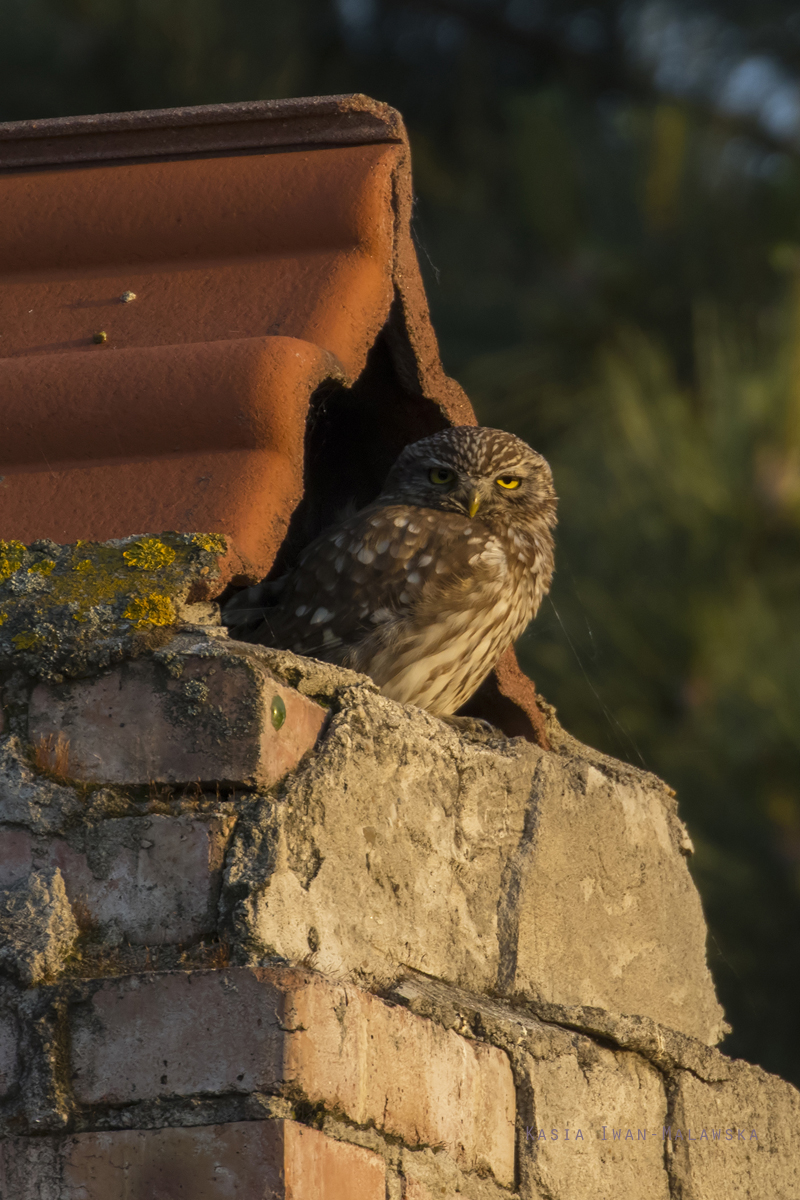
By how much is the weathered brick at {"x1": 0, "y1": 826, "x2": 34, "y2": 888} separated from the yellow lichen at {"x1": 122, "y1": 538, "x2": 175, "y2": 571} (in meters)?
0.35

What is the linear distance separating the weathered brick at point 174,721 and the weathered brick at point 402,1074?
0.89ft

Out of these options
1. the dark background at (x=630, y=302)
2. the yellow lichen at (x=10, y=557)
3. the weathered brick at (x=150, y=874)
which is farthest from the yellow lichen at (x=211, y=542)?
the dark background at (x=630, y=302)

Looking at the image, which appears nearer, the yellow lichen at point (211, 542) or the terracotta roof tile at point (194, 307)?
the yellow lichen at point (211, 542)

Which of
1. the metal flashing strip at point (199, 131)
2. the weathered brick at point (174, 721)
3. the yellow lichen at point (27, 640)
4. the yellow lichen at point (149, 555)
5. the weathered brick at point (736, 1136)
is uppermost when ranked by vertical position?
the metal flashing strip at point (199, 131)

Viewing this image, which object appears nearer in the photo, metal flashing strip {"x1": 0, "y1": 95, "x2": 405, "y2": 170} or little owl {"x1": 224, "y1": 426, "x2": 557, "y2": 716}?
metal flashing strip {"x1": 0, "y1": 95, "x2": 405, "y2": 170}

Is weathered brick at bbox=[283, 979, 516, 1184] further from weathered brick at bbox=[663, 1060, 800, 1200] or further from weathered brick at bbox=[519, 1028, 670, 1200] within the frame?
weathered brick at bbox=[663, 1060, 800, 1200]

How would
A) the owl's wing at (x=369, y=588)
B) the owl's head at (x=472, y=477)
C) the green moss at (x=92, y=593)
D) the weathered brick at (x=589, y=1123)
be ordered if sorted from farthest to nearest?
the owl's head at (x=472, y=477), the owl's wing at (x=369, y=588), the weathered brick at (x=589, y=1123), the green moss at (x=92, y=593)

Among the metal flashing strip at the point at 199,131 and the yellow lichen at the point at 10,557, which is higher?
the metal flashing strip at the point at 199,131

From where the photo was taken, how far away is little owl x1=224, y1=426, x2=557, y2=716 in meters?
2.64

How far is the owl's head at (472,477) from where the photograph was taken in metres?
3.45

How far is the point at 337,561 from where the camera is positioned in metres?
2.67

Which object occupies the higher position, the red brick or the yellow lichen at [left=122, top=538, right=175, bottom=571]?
the yellow lichen at [left=122, top=538, right=175, bottom=571]

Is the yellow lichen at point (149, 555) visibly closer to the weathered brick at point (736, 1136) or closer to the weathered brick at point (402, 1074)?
the weathered brick at point (402, 1074)

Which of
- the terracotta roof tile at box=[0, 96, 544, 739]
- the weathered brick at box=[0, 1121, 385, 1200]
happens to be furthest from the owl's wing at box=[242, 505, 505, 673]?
the weathered brick at box=[0, 1121, 385, 1200]
